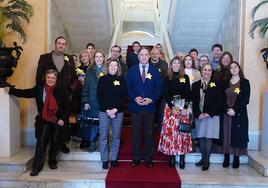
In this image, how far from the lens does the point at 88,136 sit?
514 centimetres

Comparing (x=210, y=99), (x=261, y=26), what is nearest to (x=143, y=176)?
(x=210, y=99)

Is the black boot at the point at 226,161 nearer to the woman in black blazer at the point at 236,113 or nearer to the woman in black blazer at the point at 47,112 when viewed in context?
the woman in black blazer at the point at 236,113

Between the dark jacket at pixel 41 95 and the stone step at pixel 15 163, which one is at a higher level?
the dark jacket at pixel 41 95

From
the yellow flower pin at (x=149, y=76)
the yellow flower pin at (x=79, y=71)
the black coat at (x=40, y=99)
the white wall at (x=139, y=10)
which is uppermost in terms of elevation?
the white wall at (x=139, y=10)

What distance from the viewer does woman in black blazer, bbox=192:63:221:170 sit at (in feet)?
15.3

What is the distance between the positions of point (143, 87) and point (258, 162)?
1.84 m

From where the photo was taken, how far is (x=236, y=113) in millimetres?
4746

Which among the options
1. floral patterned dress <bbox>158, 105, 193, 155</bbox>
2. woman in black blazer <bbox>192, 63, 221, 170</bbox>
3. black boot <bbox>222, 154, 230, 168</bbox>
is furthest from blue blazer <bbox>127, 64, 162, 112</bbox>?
black boot <bbox>222, 154, 230, 168</bbox>

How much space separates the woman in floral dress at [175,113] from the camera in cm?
464

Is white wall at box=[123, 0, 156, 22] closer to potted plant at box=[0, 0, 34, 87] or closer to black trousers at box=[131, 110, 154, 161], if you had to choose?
potted plant at box=[0, 0, 34, 87]

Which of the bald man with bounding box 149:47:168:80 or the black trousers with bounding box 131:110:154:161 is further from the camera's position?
the bald man with bounding box 149:47:168:80

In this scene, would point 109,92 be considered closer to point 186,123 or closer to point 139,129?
point 139,129

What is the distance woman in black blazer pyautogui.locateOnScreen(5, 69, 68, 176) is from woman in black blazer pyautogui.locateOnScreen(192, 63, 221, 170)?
5.73 ft

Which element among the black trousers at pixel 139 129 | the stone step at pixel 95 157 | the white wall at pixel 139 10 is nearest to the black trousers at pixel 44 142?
the stone step at pixel 95 157
